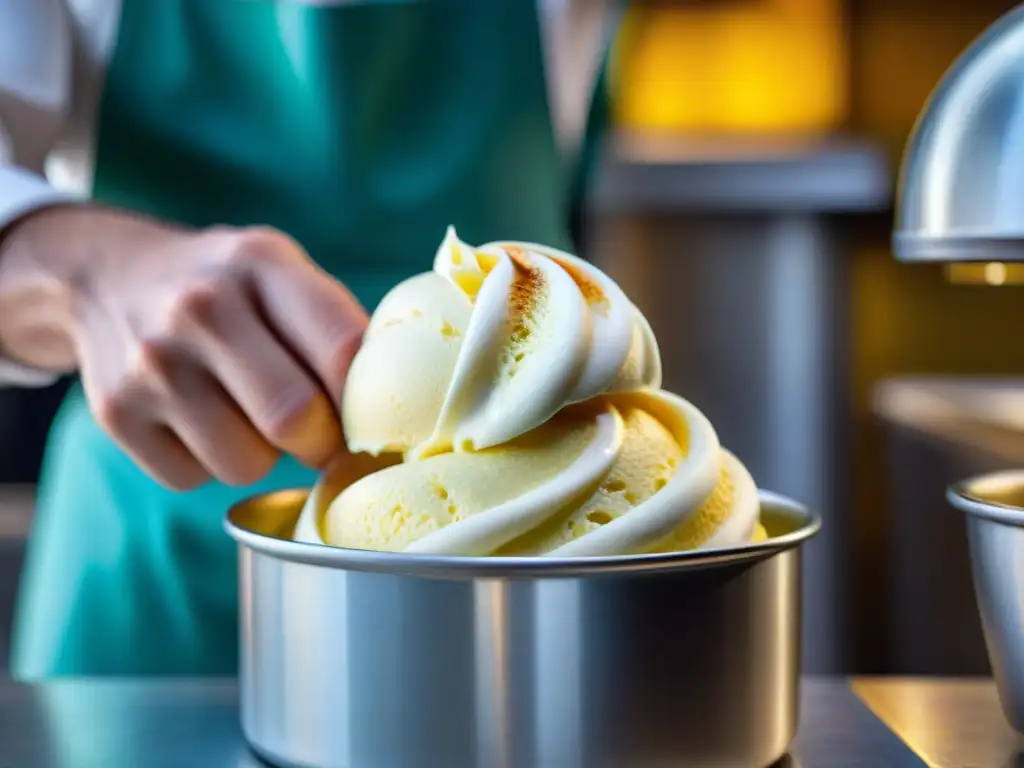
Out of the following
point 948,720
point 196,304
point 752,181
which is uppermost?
point 752,181

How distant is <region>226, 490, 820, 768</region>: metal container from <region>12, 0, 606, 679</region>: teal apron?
1.89 feet

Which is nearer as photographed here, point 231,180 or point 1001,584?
point 1001,584

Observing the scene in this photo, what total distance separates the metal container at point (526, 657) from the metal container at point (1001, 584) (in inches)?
3.9

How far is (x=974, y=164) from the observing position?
1.81 ft

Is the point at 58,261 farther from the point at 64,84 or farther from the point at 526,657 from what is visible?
the point at 526,657

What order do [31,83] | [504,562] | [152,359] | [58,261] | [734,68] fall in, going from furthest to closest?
[734,68], [31,83], [58,261], [152,359], [504,562]

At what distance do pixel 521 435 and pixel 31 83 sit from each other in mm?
663

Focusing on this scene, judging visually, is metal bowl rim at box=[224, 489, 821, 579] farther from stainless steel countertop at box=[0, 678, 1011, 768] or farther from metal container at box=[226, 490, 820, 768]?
stainless steel countertop at box=[0, 678, 1011, 768]

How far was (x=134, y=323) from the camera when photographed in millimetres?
747

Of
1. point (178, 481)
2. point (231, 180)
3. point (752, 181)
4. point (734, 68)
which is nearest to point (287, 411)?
point (178, 481)

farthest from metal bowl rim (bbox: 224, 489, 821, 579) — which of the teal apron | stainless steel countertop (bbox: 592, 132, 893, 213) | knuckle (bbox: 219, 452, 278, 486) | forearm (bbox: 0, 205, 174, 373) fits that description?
stainless steel countertop (bbox: 592, 132, 893, 213)

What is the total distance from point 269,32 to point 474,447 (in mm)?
676

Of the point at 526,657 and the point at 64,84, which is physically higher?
the point at 64,84

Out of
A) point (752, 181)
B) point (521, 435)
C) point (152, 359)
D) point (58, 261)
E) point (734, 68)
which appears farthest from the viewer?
point (734, 68)
